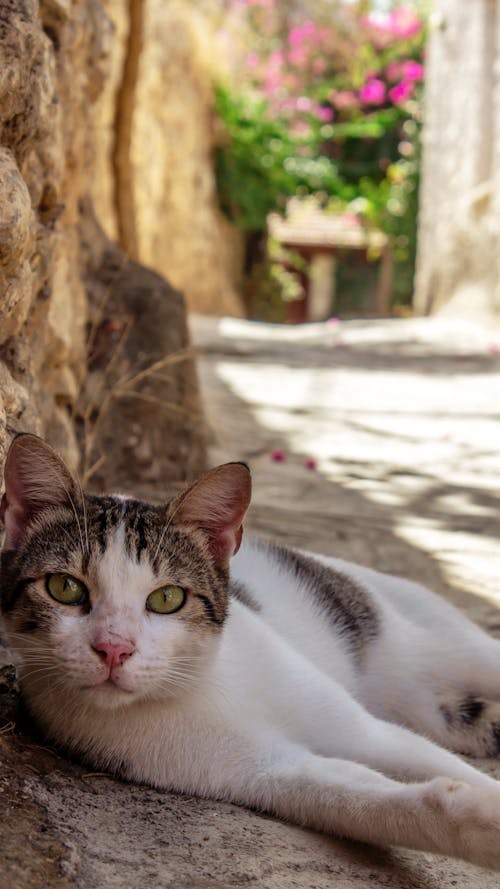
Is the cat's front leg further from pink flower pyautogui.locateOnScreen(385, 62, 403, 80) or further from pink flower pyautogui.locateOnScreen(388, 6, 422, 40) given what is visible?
pink flower pyautogui.locateOnScreen(385, 62, 403, 80)

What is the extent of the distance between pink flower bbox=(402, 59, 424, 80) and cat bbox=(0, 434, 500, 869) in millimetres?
14063

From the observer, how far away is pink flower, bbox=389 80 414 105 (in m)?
15.0

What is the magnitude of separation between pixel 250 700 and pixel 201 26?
1262 cm

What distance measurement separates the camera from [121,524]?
6.20 feet

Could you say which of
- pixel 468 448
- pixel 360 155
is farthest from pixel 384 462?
pixel 360 155

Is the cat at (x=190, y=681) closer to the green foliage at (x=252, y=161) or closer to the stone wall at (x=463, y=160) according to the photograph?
the stone wall at (x=463, y=160)

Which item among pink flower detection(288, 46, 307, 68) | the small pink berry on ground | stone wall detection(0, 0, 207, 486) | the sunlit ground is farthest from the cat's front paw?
pink flower detection(288, 46, 307, 68)

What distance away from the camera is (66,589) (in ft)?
5.88

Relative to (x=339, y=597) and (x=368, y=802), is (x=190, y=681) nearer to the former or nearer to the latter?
(x=368, y=802)

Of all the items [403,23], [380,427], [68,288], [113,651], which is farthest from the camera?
[403,23]

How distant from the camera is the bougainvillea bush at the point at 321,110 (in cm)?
1377

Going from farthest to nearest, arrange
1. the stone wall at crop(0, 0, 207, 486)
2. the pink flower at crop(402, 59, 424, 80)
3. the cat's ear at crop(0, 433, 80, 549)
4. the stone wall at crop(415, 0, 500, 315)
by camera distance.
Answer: the pink flower at crop(402, 59, 424, 80) < the stone wall at crop(415, 0, 500, 315) < the stone wall at crop(0, 0, 207, 486) < the cat's ear at crop(0, 433, 80, 549)

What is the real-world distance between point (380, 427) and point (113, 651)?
4482mm

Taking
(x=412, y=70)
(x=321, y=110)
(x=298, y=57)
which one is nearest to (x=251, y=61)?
(x=298, y=57)
